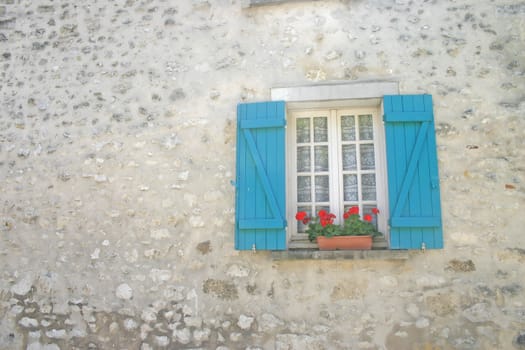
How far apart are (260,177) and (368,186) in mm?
974

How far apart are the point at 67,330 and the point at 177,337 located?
103 cm

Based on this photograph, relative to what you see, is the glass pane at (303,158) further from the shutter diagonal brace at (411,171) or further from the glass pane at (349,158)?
the shutter diagonal brace at (411,171)

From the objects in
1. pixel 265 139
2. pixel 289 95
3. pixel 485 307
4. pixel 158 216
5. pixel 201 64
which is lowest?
pixel 485 307

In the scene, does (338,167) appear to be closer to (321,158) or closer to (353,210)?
(321,158)

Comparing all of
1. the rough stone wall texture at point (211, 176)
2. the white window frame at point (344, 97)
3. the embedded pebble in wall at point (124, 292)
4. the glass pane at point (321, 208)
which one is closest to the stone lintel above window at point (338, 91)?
the white window frame at point (344, 97)

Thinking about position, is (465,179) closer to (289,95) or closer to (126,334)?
(289,95)

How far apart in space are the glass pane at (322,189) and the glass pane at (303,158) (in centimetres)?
16

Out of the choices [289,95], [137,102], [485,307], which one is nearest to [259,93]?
[289,95]

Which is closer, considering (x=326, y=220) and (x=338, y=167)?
(x=326, y=220)

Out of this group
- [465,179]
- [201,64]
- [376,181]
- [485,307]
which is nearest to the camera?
[485,307]

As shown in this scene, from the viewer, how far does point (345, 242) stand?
3.93 metres

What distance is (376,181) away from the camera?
14.0 ft

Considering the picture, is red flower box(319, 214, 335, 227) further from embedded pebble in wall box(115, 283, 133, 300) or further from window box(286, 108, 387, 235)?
embedded pebble in wall box(115, 283, 133, 300)

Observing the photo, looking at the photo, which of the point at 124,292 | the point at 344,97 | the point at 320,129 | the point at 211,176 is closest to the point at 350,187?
the point at 320,129
